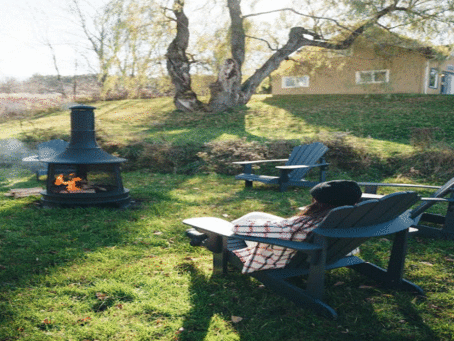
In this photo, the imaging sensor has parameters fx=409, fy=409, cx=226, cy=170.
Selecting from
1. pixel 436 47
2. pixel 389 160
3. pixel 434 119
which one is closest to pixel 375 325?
pixel 389 160

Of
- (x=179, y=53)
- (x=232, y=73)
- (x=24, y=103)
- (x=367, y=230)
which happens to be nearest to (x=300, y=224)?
(x=367, y=230)

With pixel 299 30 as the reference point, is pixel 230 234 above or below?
below

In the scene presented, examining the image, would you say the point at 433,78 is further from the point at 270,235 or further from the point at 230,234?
the point at 270,235

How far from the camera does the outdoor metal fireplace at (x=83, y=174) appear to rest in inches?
225

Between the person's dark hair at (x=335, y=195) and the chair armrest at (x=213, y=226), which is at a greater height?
the person's dark hair at (x=335, y=195)

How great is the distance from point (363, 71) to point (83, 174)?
18.9 meters

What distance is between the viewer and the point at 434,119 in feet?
Result: 47.8

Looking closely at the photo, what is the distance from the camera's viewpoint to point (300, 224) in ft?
9.36

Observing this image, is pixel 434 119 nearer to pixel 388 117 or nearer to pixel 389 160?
pixel 388 117

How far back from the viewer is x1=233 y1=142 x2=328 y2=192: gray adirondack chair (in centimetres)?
758

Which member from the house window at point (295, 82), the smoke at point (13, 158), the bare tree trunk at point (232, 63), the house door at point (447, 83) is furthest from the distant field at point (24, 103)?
the house door at point (447, 83)

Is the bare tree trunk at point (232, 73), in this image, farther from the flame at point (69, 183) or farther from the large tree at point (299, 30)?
the flame at point (69, 183)

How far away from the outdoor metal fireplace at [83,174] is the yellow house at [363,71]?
14.8 metres

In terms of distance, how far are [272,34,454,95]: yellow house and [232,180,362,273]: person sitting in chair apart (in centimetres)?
1628
